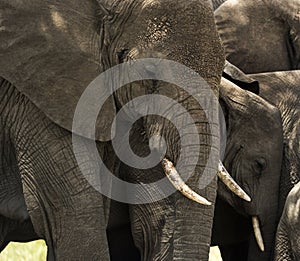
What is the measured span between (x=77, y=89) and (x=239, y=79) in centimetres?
182

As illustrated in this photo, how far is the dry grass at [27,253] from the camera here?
12.2 m

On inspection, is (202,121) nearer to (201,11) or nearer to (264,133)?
(201,11)

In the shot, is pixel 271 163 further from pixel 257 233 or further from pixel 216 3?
pixel 216 3

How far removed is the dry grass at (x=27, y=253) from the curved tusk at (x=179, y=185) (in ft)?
13.0

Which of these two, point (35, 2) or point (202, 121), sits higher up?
point (35, 2)

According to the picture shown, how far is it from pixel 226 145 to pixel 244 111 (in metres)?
0.23

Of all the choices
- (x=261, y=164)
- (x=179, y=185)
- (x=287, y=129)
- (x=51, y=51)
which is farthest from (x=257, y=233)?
(x=51, y=51)

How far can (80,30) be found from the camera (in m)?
8.33

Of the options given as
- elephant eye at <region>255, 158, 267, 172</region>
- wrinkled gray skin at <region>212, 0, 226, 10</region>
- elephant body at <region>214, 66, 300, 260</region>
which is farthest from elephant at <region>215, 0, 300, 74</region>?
elephant eye at <region>255, 158, 267, 172</region>

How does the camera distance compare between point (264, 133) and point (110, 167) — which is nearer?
point (110, 167)

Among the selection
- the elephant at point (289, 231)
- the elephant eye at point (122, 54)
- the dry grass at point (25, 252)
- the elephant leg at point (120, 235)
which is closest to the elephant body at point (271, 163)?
the elephant at point (289, 231)

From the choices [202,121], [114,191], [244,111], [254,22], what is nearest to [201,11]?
[202,121]

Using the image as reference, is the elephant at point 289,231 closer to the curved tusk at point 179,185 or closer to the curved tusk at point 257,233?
the curved tusk at point 257,233

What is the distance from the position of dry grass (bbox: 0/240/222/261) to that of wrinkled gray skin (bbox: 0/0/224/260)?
3.72 m
